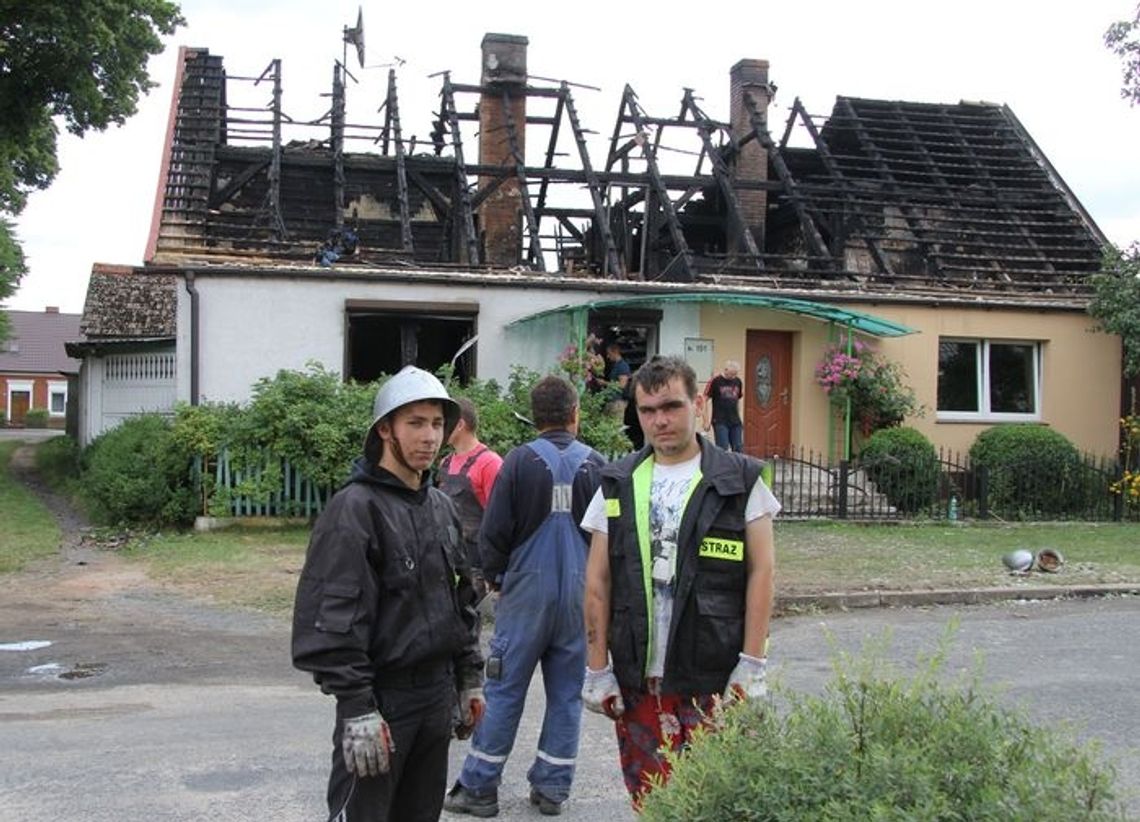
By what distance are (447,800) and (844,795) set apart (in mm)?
2815

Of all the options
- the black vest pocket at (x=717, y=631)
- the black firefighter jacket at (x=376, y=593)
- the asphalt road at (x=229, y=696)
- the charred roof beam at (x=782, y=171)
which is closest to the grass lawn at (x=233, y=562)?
the asphalt road at (x=229, y=696)

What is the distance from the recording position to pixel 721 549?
11.3 feet

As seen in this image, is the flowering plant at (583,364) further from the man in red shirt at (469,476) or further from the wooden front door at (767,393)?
the man in red shirt at (469,476)

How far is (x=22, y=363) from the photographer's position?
2731 inches

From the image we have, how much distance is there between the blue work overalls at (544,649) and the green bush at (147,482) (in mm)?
10029

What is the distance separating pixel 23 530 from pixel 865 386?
12031 mm

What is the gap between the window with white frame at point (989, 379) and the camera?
18250 mm

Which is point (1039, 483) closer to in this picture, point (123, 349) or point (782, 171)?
point (782, 171)

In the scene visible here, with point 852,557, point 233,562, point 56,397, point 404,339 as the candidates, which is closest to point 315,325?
point 404,339

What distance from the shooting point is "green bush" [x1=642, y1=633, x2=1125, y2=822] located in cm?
228

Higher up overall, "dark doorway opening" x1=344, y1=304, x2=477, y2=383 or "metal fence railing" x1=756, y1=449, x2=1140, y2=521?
"dark doorway opening" x1=344, y1=304, x2=477, y2=383

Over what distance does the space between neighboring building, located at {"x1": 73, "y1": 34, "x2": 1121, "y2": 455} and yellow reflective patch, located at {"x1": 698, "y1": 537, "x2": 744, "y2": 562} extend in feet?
40.8

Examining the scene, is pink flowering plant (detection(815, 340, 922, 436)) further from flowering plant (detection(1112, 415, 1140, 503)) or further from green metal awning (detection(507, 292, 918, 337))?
flowering plant (detection(1112, 415, 1140, 503))

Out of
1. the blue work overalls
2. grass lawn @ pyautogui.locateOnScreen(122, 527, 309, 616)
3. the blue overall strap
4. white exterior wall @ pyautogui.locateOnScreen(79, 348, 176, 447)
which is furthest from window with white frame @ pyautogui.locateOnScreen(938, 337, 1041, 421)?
the blue work overalls
